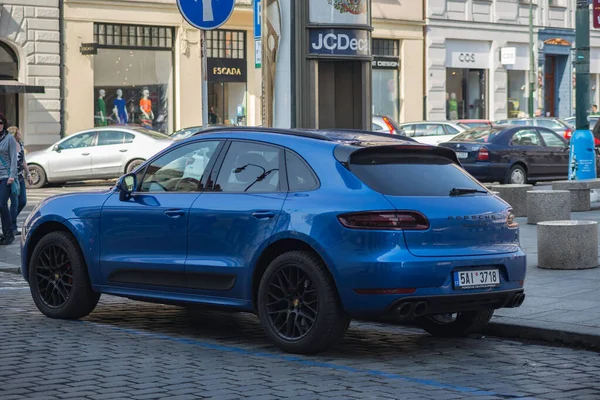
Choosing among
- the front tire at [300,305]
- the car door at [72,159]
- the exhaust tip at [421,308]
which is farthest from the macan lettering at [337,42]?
the car door at [72,159]

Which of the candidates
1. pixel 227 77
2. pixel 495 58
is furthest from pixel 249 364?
pixel 495 58

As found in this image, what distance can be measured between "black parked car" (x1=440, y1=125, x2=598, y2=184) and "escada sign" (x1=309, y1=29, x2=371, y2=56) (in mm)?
10287

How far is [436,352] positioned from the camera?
8.66 metres

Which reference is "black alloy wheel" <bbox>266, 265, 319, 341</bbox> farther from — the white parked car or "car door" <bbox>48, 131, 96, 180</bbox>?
the white parked car

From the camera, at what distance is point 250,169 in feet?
29.4

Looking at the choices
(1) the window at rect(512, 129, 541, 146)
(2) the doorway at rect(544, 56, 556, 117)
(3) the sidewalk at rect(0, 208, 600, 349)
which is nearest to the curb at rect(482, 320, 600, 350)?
(3) the sidewalk at rect(0, 208, 600, 349)

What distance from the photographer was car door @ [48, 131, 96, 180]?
29.2 meters

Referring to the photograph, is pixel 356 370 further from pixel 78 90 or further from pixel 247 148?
pixel 78 90

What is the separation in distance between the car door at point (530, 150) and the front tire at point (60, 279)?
17.5m

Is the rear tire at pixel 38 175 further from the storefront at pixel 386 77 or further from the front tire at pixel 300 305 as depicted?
the front tire at pixel 300 305

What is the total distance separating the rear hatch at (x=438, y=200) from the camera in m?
8.15

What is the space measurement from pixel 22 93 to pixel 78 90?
197 centimetres

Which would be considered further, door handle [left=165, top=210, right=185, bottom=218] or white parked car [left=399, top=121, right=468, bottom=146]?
white parked car [left=399, top=121, right=468, bottom=146]

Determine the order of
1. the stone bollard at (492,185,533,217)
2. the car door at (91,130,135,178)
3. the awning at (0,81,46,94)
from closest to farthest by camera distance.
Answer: the stone bollard at (492,185,533,217), the car door at (91,130,135,178), the awning at (0,81,46,94)
